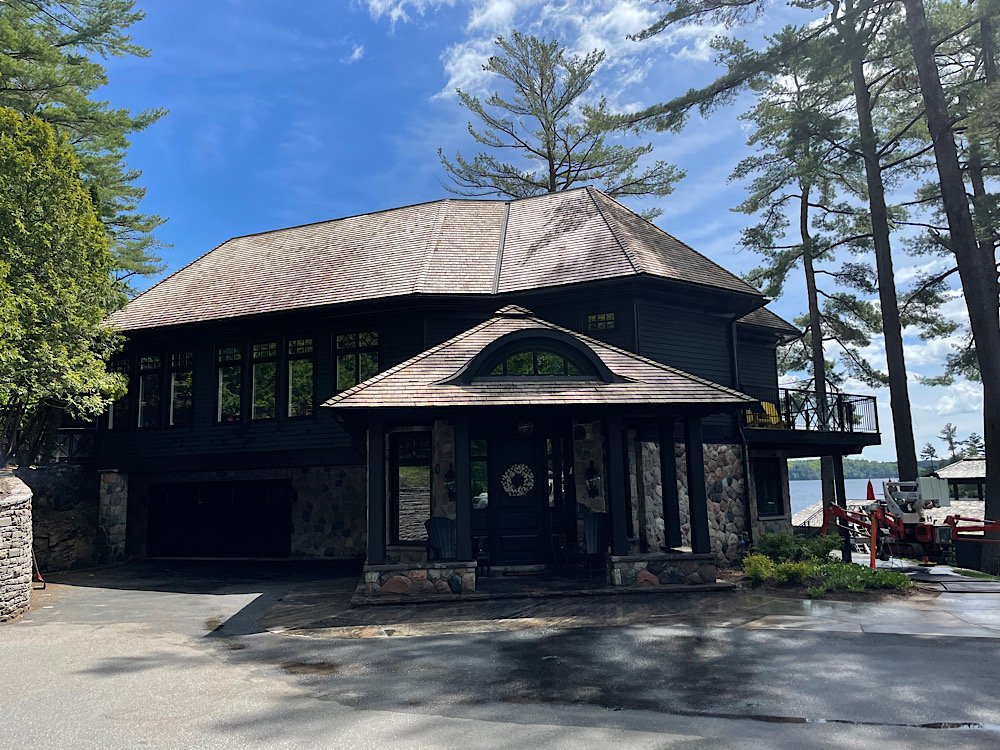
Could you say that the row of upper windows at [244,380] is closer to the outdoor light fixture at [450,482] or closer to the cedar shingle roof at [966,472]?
the outdoor light fixture at [450,482]

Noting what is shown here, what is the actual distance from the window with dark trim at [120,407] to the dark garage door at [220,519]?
6.97 ft

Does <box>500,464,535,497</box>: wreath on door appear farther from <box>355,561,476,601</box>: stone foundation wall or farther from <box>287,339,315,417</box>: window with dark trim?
<box>287,339,315,417</box>: window with dark trim

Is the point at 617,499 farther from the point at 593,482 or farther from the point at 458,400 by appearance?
the point at 458,400

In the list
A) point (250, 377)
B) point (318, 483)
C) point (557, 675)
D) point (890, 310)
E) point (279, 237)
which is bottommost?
point (557, 675)

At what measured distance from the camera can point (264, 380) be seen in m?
16.8

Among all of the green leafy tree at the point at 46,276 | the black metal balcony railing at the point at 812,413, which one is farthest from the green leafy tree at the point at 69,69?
the black metal balcony railing at the point at 812,413

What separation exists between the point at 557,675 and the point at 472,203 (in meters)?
15.9

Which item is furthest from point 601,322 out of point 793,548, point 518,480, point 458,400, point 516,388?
point 793,548

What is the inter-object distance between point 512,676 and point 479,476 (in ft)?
23.3

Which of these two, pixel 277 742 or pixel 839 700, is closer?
pixel 277 742

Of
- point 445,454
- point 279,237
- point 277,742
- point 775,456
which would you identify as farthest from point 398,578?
point 279,237

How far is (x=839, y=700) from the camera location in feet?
19.1

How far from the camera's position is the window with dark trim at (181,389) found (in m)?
17.4

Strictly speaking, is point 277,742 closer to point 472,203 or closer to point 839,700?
point 839,700
